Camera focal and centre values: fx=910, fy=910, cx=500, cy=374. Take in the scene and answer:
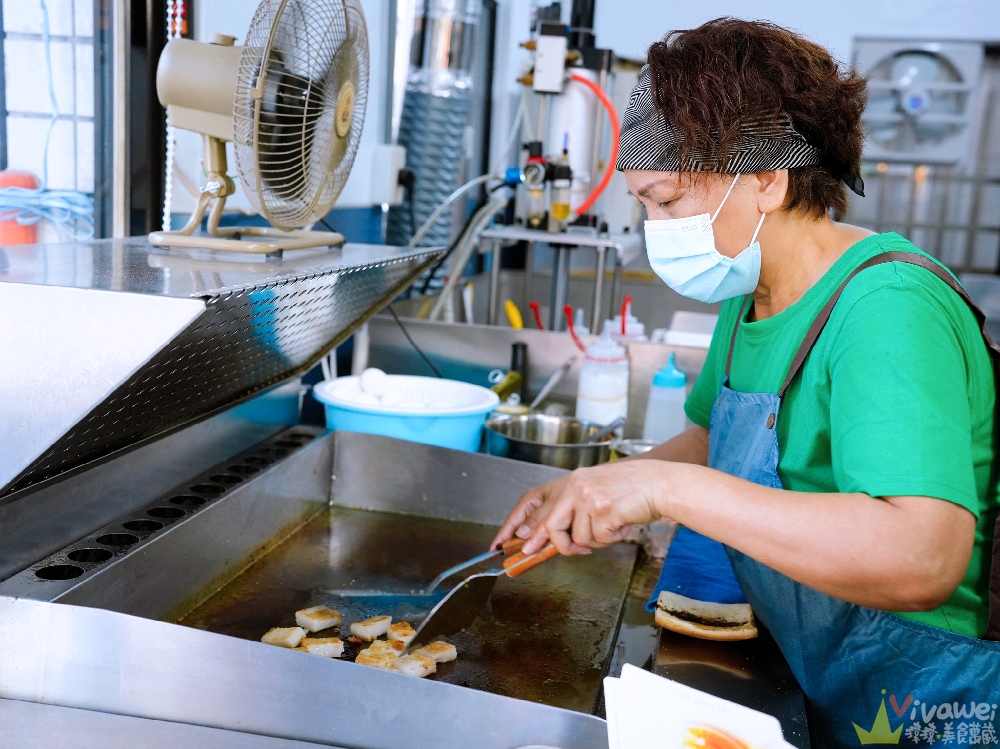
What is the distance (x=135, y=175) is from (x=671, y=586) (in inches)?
53.3

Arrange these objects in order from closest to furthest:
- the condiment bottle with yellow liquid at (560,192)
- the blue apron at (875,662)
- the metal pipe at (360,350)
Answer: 1. the blue apron at (875,662)
2. the metal pipe at (360,350)
3. the condiment bottle with yellow liquid at (560,192)

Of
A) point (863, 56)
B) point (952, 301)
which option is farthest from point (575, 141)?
point (863, 56)

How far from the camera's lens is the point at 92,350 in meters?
0.96

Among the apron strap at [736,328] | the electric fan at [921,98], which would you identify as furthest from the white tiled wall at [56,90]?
the electric fan at [921,98]

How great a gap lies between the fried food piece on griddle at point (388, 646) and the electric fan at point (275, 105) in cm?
63

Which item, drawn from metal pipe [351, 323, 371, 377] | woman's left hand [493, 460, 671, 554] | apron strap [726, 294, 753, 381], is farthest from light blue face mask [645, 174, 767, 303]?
metal pipe [351, 323, 371, 377]

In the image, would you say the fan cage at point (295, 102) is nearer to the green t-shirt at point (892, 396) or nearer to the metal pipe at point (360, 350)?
the green t-shirt at point (892, 396)

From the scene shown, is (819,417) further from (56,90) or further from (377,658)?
(56,90)

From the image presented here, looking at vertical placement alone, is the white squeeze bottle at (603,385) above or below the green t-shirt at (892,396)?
below

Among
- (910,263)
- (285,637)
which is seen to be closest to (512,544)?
(285,637)

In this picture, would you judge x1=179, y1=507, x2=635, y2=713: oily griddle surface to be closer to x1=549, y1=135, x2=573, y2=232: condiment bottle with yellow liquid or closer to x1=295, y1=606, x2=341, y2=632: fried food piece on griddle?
x1=295, y1=606, x2=341, y2=632: fried food piece on griddle

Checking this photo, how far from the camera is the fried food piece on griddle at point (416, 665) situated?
1.30 m

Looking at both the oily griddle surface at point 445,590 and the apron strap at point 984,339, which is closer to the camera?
the apron strap at point 984,339

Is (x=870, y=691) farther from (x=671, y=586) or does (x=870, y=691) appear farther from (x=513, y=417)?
(x=513, y=417)
